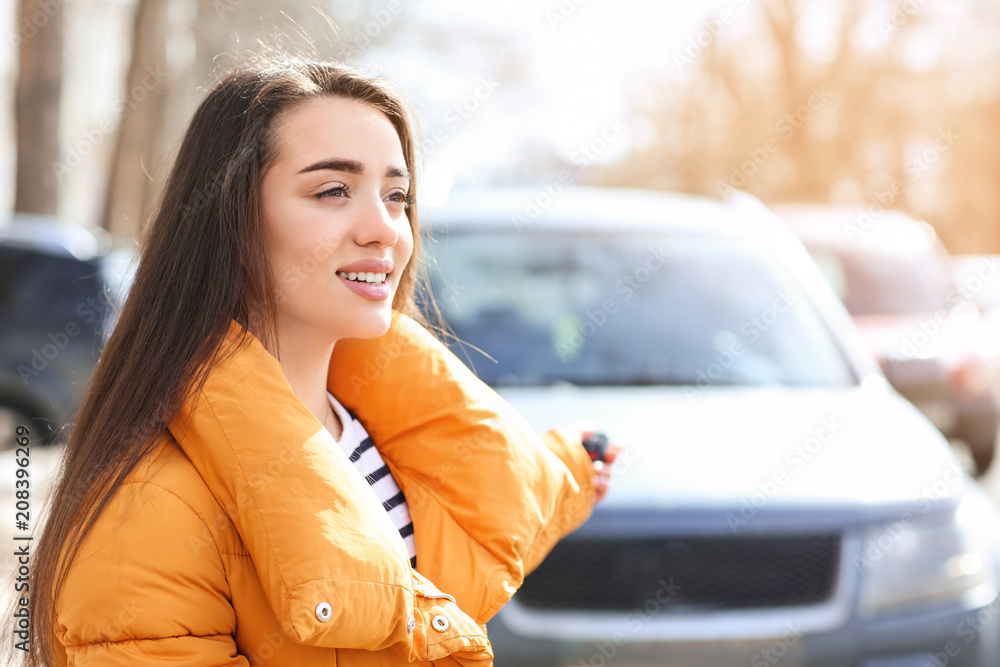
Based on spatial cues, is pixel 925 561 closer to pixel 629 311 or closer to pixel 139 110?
pixel 629 311

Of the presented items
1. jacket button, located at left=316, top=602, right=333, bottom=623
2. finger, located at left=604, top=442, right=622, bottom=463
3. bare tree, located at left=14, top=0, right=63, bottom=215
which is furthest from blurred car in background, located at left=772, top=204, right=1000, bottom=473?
bare tree, located at left=14, top=0, right=63, bottom=215

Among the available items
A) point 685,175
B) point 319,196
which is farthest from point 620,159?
point 319,196

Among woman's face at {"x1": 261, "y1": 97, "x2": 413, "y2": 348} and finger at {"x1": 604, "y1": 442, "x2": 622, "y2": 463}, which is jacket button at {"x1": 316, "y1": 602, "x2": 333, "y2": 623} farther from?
finger at {"x1": 604, "y1": 442, "x2": 622, "y2": 463}

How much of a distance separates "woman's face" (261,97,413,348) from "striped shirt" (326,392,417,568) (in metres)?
0.24

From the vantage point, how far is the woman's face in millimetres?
1551

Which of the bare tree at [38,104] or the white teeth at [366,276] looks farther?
the bare tree at [38,104]

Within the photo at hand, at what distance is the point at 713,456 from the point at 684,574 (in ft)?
1.20

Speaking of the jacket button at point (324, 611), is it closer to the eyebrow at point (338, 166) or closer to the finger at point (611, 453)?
the eyebrow at point (338, 166)

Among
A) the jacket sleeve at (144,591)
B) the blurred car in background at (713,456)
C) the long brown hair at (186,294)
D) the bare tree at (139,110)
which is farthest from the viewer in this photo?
the bare tree at (139,110)

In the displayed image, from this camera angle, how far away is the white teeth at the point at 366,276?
5.20 feet

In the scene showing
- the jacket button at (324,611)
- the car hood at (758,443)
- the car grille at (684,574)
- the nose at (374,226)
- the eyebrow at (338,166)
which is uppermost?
the eyebrow at (338,166)

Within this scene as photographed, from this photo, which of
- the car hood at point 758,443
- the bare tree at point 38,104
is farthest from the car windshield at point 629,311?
the bare tree at point 38,104

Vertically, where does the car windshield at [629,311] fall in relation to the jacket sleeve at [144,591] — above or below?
below

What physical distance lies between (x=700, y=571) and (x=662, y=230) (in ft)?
5.16
